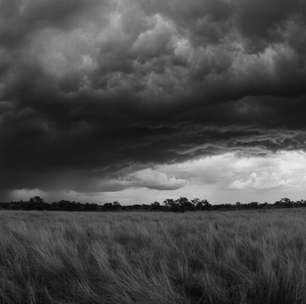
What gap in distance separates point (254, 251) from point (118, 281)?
2627 mm

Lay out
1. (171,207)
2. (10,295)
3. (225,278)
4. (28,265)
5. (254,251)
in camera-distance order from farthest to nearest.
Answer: (171,207)
(254,251)
(28,265)
(225,278)
(10,295)

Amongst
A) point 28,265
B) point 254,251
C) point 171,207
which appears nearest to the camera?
point 28,265

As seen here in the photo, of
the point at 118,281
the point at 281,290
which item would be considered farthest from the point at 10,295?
the point at 281,290

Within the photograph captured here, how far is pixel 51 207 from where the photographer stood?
287 ft

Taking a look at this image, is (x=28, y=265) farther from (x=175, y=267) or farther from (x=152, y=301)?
(x=152, y=301)

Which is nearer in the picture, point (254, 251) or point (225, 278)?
point (225, 278)

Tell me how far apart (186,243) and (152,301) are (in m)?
3.62

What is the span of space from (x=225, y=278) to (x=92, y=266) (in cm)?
170

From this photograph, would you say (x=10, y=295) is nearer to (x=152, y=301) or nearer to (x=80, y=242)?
(x=152, y=301)

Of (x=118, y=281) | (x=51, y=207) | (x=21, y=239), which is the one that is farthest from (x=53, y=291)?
(x=51, y=207)

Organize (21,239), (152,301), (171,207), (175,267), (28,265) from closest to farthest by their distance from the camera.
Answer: (152,301) → (175,267) → (28,265) → (21,239) → (171,207)

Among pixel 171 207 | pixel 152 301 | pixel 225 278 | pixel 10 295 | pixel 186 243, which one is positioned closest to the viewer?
pixel 152 301

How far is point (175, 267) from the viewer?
4359mm

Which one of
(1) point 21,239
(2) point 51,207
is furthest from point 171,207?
(1) point 21,239
